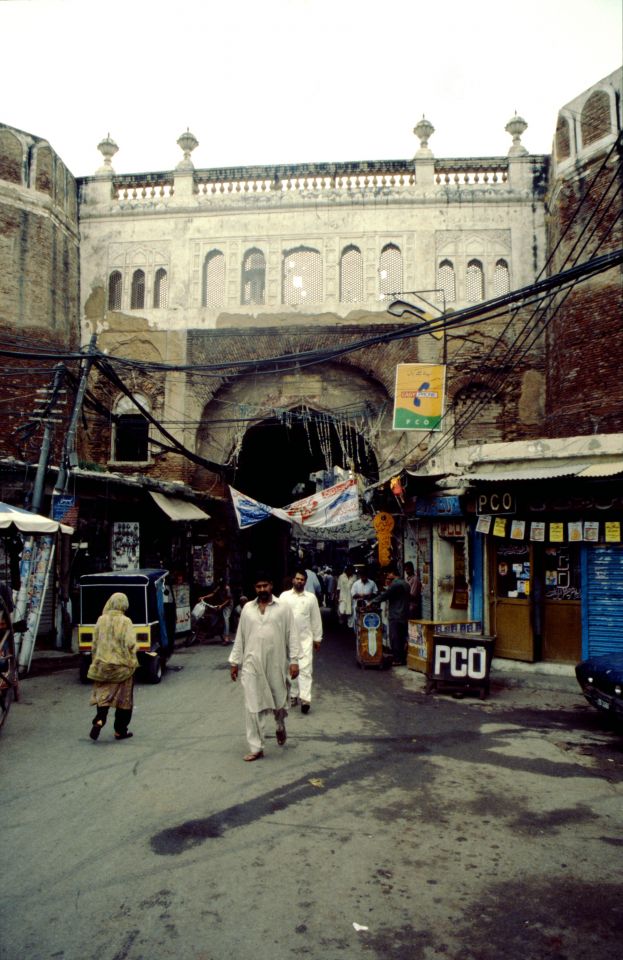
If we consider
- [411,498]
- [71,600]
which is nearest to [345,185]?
[411,498]

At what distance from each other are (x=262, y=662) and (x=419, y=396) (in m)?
10.2

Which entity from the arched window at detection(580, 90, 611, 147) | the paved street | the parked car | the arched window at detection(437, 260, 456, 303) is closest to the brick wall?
the arched window at detection(580, 90, 611, 147)

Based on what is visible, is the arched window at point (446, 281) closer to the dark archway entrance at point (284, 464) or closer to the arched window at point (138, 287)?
the dark archway entrance at point (284, 464)

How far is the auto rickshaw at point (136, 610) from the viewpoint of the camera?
1031 centimetres

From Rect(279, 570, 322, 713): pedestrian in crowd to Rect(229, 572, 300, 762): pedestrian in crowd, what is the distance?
4.65 ft

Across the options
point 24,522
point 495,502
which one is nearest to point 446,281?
point 495,502

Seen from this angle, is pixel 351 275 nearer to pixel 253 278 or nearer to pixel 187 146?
pixel 253 278

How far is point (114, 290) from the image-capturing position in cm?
1897

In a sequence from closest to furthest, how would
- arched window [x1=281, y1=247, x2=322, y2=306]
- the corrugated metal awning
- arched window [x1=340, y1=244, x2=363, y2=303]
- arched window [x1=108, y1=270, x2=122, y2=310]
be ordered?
1. the corrugated metal awning
2. arched window [x1=340, y1=244, x2=363, y2=303]
3. arched window [x1=281, y1=247, x2=322, y2=306]
4. arched window [x1=108, y1=270, x2=122, y2=310]

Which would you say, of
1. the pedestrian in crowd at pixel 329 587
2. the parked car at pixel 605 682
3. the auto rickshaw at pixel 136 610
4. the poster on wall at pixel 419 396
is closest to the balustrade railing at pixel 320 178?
the poster on wall at pixel 419 396

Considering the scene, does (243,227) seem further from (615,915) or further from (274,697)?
(615,915)

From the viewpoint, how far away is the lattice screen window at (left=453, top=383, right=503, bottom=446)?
1725 cm

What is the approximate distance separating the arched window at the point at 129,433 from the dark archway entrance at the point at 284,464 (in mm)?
2863

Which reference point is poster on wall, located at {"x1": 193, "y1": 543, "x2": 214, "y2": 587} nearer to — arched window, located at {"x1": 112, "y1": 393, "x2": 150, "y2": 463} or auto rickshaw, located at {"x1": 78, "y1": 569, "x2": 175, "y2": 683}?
arched window, located at {"x1": 112, "y1": 393, "x2": 150, "y2": 463}
